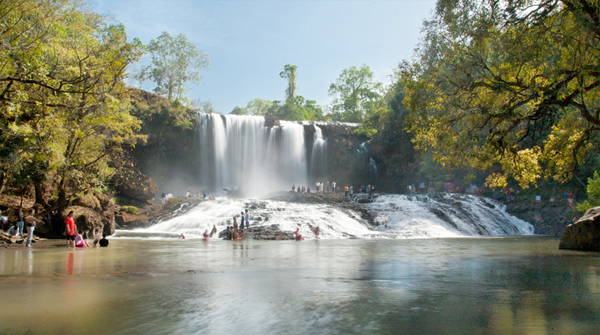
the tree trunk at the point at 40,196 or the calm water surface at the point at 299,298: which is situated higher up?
the tree trunk at the point at 40,196

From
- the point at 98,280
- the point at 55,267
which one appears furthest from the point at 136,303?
the point at 55,267

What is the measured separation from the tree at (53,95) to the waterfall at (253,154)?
64.4 ft

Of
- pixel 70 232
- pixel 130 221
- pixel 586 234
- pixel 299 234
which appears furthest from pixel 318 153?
pixel 586 234

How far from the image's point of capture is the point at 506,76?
11.6 meters

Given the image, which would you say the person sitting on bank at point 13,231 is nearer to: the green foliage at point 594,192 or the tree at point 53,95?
the tree at point 53,95

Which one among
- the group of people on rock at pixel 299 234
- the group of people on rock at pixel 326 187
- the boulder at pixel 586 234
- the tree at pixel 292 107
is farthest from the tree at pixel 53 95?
the tree at pixel 292 107

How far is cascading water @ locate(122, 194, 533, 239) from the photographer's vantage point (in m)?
23.9

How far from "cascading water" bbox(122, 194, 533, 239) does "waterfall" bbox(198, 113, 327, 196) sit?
1745 centimetres

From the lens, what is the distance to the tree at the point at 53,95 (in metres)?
8.71

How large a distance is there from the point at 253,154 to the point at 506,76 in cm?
3834

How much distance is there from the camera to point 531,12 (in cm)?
940

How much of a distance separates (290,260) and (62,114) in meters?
7.13

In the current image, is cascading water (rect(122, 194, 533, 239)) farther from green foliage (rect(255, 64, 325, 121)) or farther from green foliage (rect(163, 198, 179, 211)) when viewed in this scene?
green foliage (rect(255, 64, 325, 121))

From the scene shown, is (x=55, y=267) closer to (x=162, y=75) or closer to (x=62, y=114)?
(x=62, y=114)
